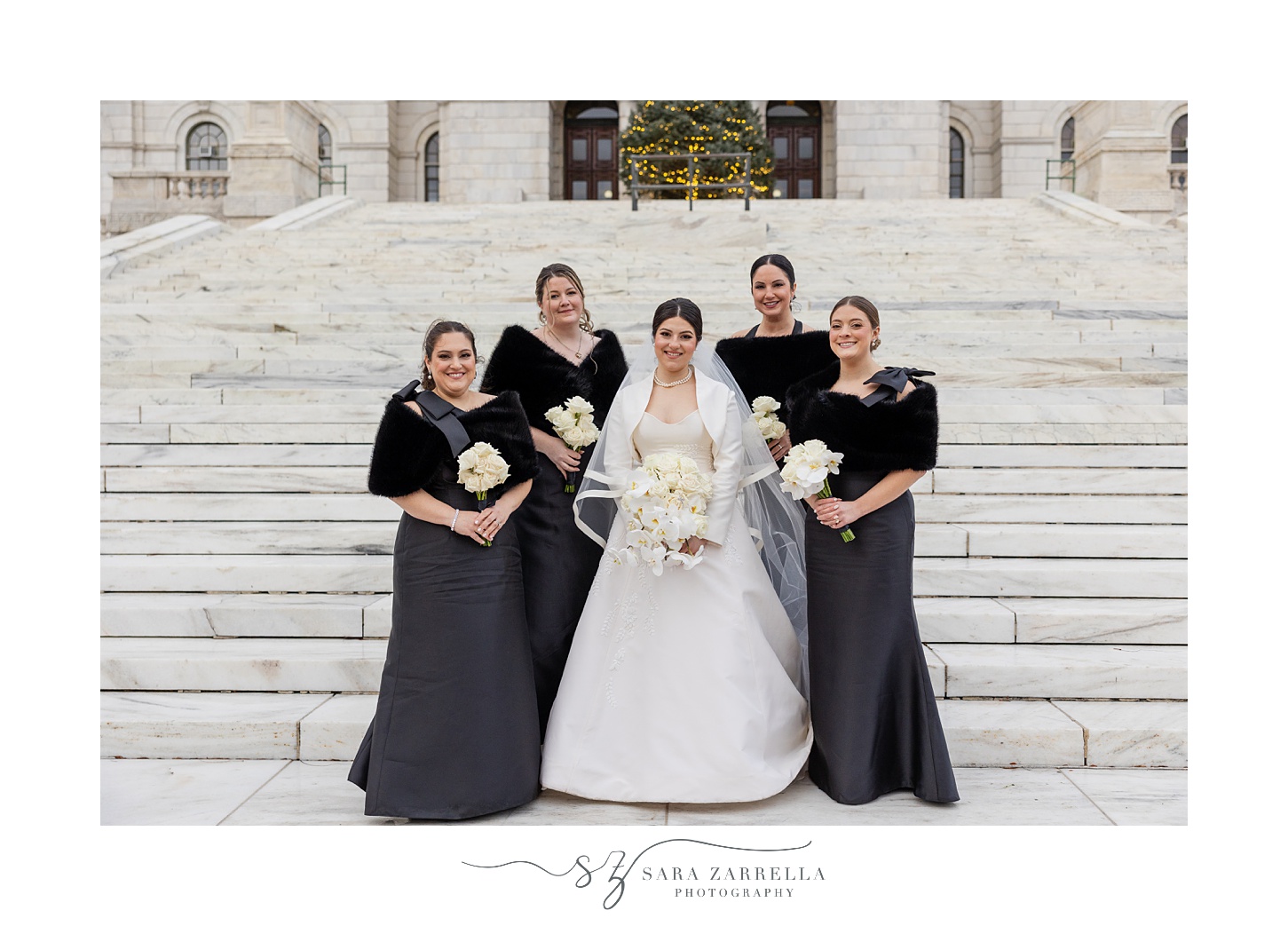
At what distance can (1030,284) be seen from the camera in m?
10.2

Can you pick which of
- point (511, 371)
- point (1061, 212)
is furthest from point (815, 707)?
point (1061, 212)

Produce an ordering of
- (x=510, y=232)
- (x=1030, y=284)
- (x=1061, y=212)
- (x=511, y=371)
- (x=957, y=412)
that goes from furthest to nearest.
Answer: (x=1061, y=212) → (x=510, y=232) → (x=1030, y=284) → (x=957, y=412) → (x=511, y=371)

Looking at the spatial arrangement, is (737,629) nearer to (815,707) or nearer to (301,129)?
(815,707)

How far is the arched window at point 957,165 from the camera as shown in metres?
27.0

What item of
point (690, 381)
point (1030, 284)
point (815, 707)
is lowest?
point (815, 707)

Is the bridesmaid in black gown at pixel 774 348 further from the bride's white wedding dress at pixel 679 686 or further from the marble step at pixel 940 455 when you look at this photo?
the marble step at pixel 940 455

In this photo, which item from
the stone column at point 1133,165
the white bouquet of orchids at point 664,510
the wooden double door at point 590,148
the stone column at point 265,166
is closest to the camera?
the white bouquet of orchids at point 664,510

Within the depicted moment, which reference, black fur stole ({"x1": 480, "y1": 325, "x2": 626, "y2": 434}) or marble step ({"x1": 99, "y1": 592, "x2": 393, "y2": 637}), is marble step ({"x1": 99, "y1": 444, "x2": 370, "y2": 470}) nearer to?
marble step ({"x1": 99, "y1": 592, "x2": 393, "y2": 637})

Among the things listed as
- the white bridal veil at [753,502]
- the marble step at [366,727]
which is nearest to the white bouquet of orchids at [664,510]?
the white bridal veil at [753,502]

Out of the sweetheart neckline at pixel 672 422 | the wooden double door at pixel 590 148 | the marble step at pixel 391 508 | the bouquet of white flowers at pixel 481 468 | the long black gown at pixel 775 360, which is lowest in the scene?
the marble step at pixel 391 508

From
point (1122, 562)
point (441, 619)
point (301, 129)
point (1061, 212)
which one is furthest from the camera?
point (301, 129)

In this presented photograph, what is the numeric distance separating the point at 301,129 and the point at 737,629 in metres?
18.8

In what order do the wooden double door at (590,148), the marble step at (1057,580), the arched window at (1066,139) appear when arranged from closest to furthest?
the marble step at (1057,580) < the wooden double door at (590,148) < the arched window at (1066,139)

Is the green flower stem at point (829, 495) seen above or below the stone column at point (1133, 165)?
below
